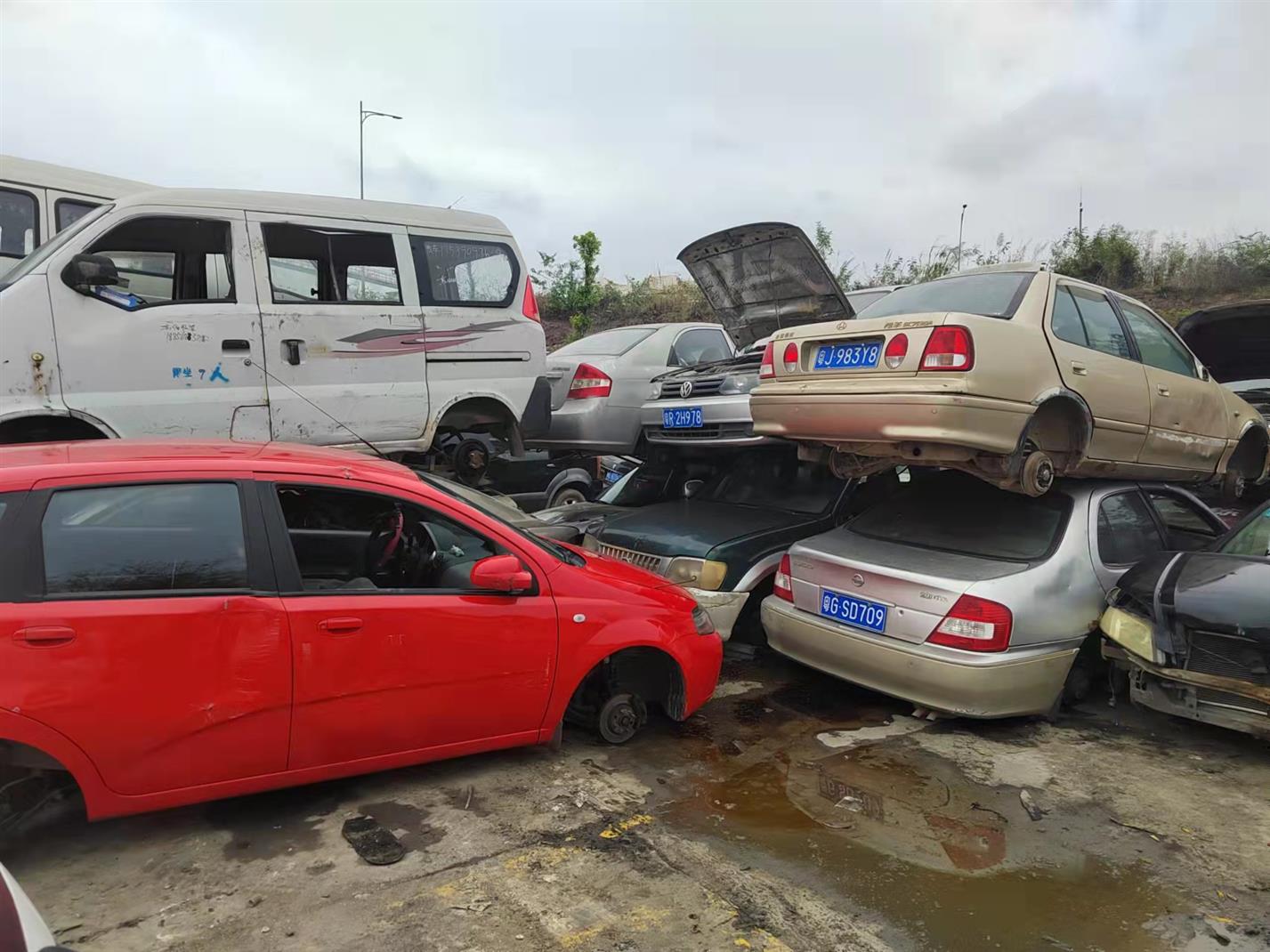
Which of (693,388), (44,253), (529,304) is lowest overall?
(693,388)

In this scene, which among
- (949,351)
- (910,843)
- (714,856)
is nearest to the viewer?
(714,856)

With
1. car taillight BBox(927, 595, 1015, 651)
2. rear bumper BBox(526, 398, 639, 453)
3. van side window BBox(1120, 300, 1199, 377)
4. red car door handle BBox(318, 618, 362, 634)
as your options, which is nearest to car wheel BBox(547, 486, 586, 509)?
rear bumper BBox(526, 398, 639, 453)

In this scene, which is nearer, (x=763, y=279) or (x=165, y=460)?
(x=165, y=460)

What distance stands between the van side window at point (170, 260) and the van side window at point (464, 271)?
53.2 inches

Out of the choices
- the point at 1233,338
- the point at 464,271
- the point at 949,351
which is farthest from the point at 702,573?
the point at 1233,338

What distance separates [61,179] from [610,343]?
5.14 metres

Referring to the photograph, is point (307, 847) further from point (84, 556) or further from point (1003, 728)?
point (1003, 728)

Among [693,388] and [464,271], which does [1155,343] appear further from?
[464,271]

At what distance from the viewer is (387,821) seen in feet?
10.2

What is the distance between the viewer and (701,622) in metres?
4.07

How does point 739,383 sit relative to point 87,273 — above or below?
below

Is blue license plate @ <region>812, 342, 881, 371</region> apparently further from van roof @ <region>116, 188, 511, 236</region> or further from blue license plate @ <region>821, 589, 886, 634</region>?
van roof @ <region>116, 188, 511, 236</region>

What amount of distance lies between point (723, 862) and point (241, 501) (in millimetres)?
2223

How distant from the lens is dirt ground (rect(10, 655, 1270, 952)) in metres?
2.55
